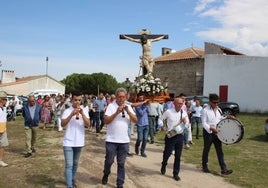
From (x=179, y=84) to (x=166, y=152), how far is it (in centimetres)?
2811

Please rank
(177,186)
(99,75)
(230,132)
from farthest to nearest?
(99,75), (230,132), (177,186)

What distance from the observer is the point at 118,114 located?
6.71 metres

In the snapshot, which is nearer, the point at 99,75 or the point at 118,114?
the point at 118,114

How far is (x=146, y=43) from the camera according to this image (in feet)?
55.9

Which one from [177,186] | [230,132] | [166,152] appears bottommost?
[177,186]

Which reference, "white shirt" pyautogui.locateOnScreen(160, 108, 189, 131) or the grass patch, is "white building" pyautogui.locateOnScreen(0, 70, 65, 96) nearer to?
the grass patch

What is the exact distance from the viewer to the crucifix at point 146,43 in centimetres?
1678

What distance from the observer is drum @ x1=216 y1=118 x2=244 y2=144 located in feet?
26.9

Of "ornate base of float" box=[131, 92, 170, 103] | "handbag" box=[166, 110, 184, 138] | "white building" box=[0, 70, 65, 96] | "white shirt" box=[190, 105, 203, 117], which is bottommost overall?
"handbag" box=[166, 110, 184, 138]

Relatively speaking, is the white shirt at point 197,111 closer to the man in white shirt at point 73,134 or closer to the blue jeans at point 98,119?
the blue jeans at point 98,119

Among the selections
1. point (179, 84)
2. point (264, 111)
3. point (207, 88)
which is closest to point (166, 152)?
point (264, 111)

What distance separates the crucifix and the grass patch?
127 inches

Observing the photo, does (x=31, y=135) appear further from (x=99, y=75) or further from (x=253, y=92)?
(x=99, y=75)

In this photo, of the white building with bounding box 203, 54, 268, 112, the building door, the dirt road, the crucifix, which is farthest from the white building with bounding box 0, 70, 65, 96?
the dirt road
